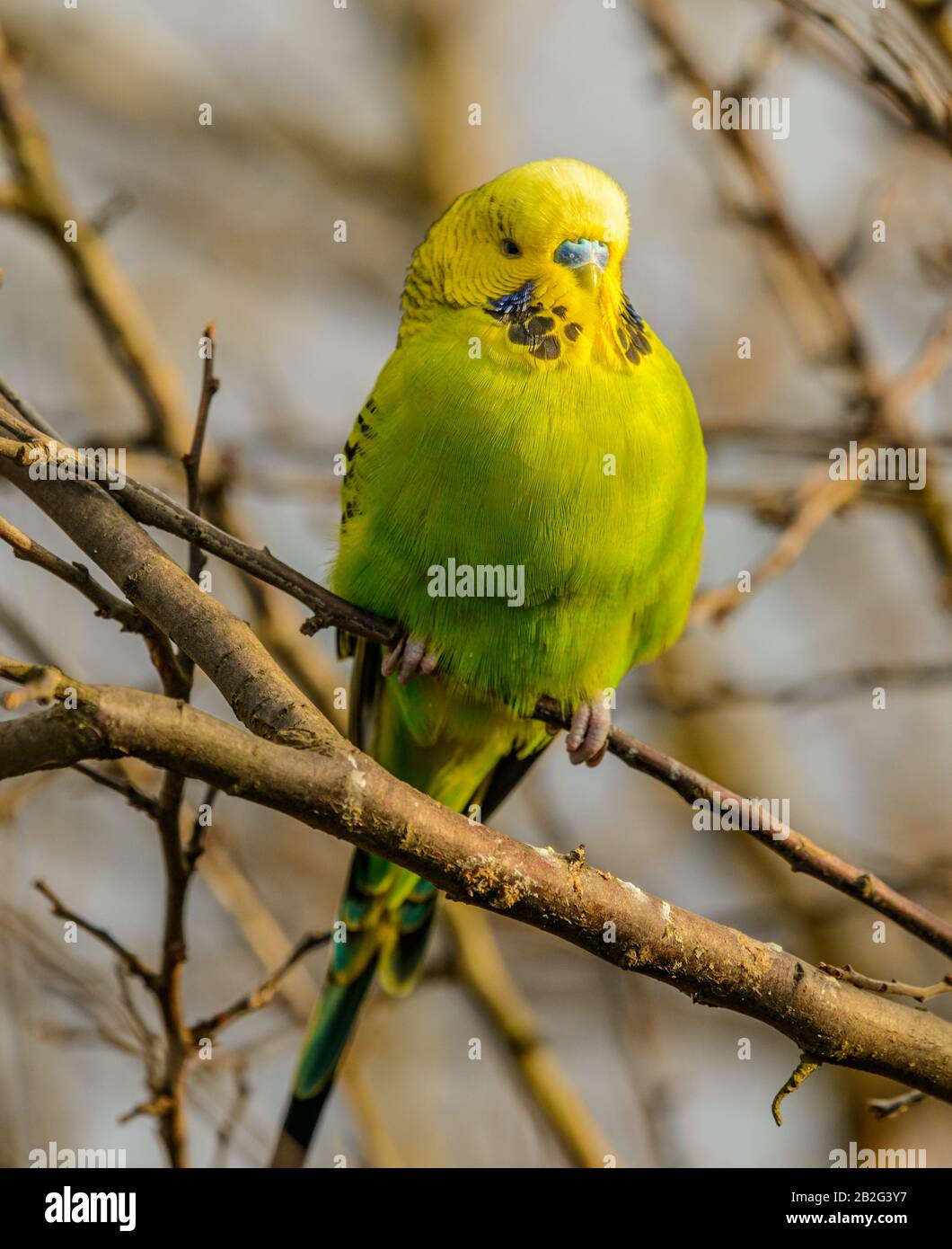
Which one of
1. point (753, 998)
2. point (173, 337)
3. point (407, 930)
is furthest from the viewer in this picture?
point (173, 337)

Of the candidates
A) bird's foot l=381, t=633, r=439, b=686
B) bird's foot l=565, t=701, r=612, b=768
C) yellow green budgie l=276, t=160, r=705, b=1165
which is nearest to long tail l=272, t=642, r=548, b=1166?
yellow green budgie l=276, t=160, r=705, b=1165

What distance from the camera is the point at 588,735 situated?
4.39m

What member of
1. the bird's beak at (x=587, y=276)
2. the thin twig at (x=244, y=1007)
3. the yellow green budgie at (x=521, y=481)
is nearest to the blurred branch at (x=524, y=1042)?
the yellow green budgie at (x=521, y=481)

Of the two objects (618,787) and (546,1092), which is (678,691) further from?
(618,787)

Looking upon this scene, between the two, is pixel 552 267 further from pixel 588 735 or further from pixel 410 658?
pixel 588 735

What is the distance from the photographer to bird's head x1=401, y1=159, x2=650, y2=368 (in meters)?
4.36

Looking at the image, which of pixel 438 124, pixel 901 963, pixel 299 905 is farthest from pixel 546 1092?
pixel 438 124

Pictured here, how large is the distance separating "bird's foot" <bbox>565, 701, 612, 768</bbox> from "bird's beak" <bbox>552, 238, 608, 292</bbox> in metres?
1.40

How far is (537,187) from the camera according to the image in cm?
439

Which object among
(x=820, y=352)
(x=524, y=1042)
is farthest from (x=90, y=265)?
(x=524, y=1042)

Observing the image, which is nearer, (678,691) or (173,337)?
(678,691)

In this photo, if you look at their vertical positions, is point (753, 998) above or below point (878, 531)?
below

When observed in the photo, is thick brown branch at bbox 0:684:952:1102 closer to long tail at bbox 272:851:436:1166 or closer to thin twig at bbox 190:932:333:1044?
thin twig at bbox 190:932:333:1044

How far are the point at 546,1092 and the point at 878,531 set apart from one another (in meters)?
5.96
